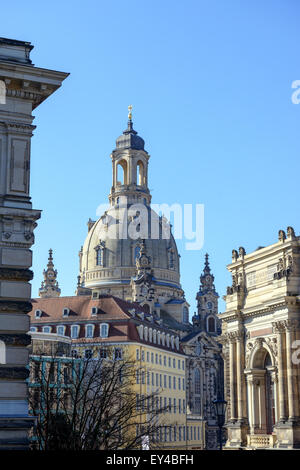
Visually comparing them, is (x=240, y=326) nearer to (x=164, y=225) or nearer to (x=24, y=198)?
(x=24, y=198)

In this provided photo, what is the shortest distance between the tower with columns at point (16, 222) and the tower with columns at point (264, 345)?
33.8 m

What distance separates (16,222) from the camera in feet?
83.5

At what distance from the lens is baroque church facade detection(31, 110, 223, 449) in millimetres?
149625

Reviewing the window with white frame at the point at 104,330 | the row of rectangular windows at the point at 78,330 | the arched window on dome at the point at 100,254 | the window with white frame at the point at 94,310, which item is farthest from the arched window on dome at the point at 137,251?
the window with white frame at the point at 104,330

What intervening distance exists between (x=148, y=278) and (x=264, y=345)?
89742mm

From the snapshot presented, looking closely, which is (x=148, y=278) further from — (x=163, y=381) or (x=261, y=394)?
(x=261, y=394)

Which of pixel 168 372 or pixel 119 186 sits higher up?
pixel 119 186

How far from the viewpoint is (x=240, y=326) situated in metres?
62.3

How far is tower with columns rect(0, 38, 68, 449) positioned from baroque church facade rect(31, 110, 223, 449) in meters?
119

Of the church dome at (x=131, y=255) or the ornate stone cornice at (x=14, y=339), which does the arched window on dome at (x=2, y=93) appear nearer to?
the ornate stone cornice at (x=14, y=339)

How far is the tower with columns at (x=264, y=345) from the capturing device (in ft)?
185

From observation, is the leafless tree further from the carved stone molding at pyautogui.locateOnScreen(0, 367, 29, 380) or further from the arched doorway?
the arched doorway

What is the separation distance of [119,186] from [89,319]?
256 feet
